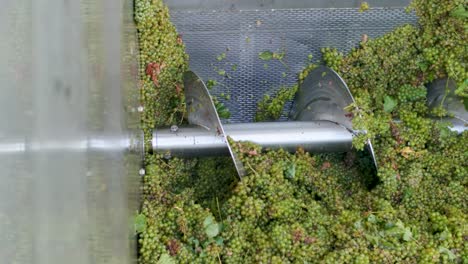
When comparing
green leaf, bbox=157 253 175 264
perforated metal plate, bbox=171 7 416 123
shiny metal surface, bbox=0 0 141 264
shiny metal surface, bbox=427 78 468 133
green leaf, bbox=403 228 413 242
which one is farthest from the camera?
perforated metal plate, bbox=171 7 416 123

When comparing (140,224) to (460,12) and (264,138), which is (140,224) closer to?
(264,138)

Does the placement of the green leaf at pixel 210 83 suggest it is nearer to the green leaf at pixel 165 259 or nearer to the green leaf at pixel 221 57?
the green leaf at pixel 221 57

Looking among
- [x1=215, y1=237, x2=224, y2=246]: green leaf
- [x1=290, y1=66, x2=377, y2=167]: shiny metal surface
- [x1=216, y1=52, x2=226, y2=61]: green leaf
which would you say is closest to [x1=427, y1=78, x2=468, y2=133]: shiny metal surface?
[x1=290, y1=66, x2=377, y2=167]: shiny metal surface

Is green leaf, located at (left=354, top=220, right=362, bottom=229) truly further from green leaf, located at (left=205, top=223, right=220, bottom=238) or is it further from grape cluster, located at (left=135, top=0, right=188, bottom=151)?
grape cluster, located at (left=135, top=0, right=188, bottom=151)

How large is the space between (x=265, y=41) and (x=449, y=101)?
91 centimetres

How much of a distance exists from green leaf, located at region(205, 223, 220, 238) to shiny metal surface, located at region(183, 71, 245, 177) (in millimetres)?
228

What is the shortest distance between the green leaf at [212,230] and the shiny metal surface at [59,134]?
54 centimetres

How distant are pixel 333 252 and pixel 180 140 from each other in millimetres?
767

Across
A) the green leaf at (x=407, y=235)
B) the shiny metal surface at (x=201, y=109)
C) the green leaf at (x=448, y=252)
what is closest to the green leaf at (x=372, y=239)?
the green leaf at (x=407, y=235)

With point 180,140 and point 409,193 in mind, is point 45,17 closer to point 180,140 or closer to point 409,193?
point 180,140

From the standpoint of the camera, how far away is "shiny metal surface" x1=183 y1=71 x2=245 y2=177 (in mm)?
1908

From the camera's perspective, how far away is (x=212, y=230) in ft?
6.10

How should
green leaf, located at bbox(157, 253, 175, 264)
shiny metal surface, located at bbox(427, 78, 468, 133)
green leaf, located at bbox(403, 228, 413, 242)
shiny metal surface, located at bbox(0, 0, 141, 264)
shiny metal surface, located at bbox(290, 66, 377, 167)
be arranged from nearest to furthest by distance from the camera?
shiny metal surface, located at bbox(0, 0, 141, 264), green leaf, located at bbox(157, 253, 175, 264), green leaf, located at bbox(403, 228, 413, 242), shiny metal surface, located at bbox(290, 66, 377, 167), shiny metal surface, located at bbox(427, 78, 468, 133)

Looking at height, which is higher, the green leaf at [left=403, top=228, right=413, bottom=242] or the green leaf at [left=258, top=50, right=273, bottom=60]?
the green leaf at [left=258, top=50, right=273, bottom=60]
